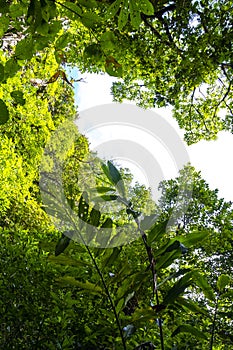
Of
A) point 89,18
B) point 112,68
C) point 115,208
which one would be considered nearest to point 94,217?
point 112,68

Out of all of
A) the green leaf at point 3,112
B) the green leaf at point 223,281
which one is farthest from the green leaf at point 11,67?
the green leaf at point 223,281

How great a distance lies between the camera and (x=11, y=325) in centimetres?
224

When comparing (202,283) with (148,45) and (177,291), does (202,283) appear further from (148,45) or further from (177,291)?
(148,45)

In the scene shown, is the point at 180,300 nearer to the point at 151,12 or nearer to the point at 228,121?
the point at 151,12

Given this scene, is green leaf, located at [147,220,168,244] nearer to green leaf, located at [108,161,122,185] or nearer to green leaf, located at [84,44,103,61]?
green leaf, located at [108,161,122,185]

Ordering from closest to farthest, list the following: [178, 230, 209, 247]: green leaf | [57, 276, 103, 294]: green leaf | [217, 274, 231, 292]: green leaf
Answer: [178, 230, 209, 247]: green leaf
[57, 276, 103, 294]: green leaf
[217, 274, 231, 292]: green leaf

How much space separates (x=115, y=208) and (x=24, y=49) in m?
7.41

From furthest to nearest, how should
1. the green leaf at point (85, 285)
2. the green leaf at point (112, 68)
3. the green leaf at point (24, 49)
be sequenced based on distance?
the green leaf at point (85, 285)
the green leaf at point (112, 68)
the green leaf at point (24, 49)

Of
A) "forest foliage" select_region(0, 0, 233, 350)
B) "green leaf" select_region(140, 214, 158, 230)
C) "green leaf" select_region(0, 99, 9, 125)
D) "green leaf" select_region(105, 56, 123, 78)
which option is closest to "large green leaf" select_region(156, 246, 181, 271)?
"forest foliage" select_region(0, 0, 233, 350)

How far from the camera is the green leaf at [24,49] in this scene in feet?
2.94

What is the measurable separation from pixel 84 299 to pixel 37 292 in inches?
13.2

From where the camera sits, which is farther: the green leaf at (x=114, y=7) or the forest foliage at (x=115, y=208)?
the forest foliage at (x=115, y=208)

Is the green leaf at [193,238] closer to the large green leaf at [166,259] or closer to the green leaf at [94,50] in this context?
the large green leaf at [166,259]

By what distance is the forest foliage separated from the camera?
1.12 m
